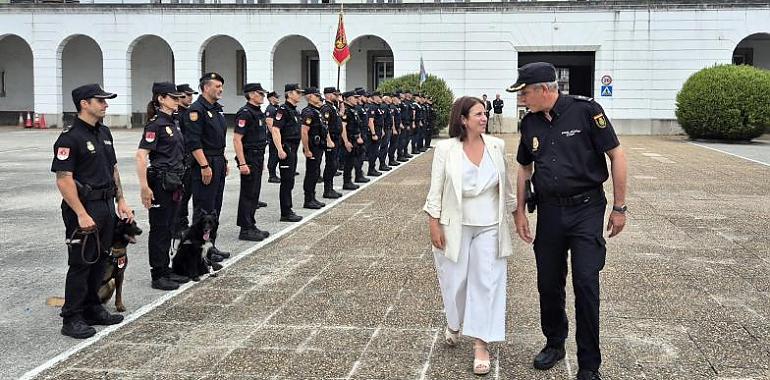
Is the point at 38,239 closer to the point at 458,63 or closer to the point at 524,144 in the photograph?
the point at 524,144

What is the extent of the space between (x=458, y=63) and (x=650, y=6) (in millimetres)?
8369

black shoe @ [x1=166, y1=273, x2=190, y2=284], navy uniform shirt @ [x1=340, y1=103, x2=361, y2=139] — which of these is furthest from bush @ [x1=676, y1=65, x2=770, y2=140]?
black shoe @ [x1=166, y1=273, x2=190, y2=284]

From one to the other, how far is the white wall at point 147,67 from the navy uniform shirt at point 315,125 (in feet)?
98.4

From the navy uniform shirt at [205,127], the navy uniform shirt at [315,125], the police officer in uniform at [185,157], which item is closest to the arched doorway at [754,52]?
the navy uniform shirt at [315,125]

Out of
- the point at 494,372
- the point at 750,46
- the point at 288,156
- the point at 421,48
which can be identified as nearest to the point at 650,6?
the point at 750,46

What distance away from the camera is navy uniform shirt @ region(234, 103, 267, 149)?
9695 millimetres

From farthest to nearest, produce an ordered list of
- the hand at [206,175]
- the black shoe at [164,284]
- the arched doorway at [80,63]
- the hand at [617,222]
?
the arched doorway at [80,63], the hand at [206,175], the black shoe at [164,284], the hand at [617,222]

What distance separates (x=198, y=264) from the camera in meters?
7.53

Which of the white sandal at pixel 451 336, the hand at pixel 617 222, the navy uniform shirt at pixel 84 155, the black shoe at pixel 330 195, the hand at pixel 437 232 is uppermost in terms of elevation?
the navy uniform shirt at pixel 84 155

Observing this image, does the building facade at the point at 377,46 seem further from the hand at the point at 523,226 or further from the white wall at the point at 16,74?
the hand at the point at 523,226

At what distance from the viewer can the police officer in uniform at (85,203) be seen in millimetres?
5684

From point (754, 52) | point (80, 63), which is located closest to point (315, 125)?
point (754, 52)

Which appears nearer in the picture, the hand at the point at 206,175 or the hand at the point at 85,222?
the hand at the point at 85,222

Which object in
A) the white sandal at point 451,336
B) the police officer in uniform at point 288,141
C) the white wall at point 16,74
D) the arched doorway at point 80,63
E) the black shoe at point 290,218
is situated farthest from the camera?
the white wall at point 16,74
